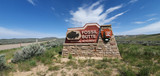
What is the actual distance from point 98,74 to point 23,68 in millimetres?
5455

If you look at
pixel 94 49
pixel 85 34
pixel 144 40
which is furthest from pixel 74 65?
pixel 144 40

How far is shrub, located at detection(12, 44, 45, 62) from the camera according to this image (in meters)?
5.79

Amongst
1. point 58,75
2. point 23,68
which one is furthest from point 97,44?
point 23,68

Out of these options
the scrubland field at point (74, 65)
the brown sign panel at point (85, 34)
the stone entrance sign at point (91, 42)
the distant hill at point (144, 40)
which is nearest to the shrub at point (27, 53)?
the scrubland field at point (74, 65)

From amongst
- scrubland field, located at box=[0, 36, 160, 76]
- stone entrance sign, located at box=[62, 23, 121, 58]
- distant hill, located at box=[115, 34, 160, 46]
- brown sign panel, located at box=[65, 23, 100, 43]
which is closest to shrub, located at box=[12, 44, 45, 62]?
scrubland field, located at box=[0, 36, 160, 76]

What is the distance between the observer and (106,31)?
7004 millimetres

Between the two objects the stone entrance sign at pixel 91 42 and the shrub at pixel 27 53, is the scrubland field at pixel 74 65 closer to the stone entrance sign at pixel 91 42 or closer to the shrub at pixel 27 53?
the shrub at pixel 27 53

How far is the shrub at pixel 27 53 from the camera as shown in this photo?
579 centimetres

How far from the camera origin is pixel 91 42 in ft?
24.6

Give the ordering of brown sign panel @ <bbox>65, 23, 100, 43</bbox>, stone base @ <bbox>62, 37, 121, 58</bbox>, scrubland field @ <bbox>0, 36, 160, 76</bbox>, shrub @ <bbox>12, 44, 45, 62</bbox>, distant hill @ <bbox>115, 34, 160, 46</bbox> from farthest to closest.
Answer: distant hill @ <bbox>115, 34, 160, 46</bbox> → brown sign panel @ <bbox>65, 23, 100, 43</bbox> → stone base @ <bbox>62, 37, 121, 58</bbox> → shrub @ <bbox>12, 44, 45, 62</bbox> → scrubland field @ <bbox>0, 36, 160, 76</bbox>

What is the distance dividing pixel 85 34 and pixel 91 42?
1284 mm

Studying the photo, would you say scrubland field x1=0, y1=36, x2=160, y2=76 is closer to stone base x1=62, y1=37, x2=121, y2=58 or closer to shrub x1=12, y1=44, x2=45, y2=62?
shrub x1=12, y1=44, x2=45, y2=62

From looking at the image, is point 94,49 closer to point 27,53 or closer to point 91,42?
point 91,42

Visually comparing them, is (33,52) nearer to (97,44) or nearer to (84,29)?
(84,29)
